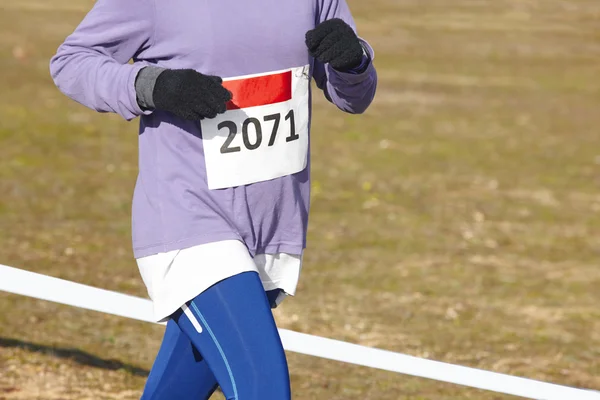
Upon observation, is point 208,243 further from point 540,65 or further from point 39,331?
point 540,65

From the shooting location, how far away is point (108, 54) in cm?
314

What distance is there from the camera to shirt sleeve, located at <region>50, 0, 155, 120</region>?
121 inches

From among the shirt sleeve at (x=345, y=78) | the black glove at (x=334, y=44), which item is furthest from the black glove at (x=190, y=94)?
the shirt sleeve at (x=345, y=78)

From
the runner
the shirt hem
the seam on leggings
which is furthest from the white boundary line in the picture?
the seam on leggings

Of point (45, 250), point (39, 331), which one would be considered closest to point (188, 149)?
point (39, 331)

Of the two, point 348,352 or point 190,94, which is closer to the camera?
point 190,94

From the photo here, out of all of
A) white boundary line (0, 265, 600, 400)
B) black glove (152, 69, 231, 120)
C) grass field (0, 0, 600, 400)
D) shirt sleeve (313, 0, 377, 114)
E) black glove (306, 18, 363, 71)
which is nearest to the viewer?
black glove (152, 69, 231, 120)

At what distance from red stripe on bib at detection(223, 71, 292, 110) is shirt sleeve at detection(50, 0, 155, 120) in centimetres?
26

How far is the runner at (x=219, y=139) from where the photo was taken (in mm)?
3062

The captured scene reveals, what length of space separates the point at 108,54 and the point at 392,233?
624cm

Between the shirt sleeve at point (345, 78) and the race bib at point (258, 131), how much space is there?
0.11m

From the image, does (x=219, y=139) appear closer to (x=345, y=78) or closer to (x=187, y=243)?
(x=187, y=243)

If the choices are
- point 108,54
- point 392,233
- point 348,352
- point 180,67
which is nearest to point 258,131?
point 180,67

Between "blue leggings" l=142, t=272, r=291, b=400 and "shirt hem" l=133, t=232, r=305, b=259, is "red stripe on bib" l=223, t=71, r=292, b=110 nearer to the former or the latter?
"shirt hem" l=133, t=232, r=305, b=259
